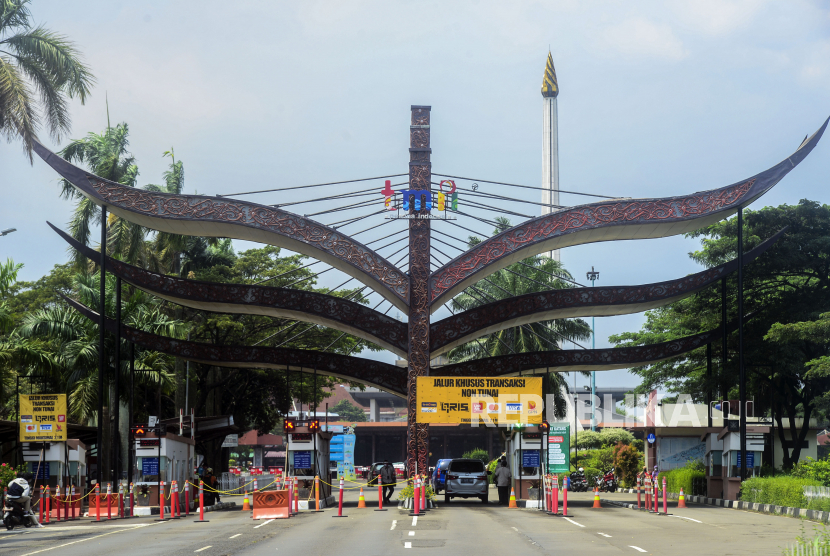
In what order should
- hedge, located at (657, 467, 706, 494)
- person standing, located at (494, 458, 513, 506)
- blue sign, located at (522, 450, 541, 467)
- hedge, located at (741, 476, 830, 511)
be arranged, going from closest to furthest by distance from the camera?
hedge, located at (741, 476, 830, 511)
blue sign, located at (522, 450, 541, 467)
person standing, located at (494, 458, 513, 506)
hedge, located at (657, 467, 706, 494)

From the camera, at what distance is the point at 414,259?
112 ft

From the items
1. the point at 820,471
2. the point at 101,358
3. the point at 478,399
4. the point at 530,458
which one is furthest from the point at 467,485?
the point at 101,358

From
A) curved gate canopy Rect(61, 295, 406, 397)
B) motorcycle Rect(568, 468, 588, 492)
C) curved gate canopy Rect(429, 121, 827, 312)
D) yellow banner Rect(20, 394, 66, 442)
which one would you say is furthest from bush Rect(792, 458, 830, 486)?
yellow banner Rect(20, 394, 66, 442)

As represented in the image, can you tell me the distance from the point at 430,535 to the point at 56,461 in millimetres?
20190

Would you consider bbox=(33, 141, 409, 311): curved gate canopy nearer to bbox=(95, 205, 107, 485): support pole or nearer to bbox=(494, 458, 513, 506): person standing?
bbox=(95, 205, 107, 485): support pole

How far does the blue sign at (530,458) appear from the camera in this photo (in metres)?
33.1

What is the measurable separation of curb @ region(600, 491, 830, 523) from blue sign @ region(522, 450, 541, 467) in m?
3.76

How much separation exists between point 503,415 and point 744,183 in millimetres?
13119

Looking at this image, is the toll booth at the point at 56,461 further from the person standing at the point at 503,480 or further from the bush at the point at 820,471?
the bush at the point at 820,471

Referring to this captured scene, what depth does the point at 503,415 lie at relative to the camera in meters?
30.9

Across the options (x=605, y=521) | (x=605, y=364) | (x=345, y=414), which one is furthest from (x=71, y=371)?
(x=345, y=414)

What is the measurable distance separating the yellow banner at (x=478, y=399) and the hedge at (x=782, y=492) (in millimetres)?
7416

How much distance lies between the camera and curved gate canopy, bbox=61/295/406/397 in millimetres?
36250

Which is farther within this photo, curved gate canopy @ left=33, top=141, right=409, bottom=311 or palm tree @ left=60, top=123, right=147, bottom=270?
palm tree @ left=60, top=123, right=147, bottom=270
